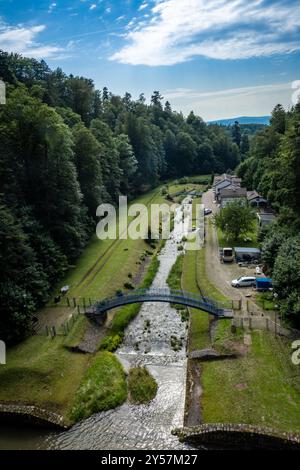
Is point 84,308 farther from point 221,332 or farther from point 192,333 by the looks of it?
point 221,332

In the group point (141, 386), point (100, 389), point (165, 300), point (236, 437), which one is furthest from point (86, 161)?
point (236, 437)

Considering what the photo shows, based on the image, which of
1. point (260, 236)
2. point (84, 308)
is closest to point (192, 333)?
point (84, 308)

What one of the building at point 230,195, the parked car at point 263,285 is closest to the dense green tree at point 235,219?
the parked car at point 263,285

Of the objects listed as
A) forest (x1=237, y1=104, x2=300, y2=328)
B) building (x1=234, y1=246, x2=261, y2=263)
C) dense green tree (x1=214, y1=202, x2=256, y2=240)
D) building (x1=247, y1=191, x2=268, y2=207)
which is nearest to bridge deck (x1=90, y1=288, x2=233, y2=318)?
forest (x1=237, y1=104, x2=300, y2=328)

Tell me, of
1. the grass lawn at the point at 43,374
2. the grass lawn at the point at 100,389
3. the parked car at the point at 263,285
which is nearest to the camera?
the grass lawn at the point at 100,389

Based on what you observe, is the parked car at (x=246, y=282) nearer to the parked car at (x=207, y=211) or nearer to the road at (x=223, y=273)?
the road at (x=223, y=273)
